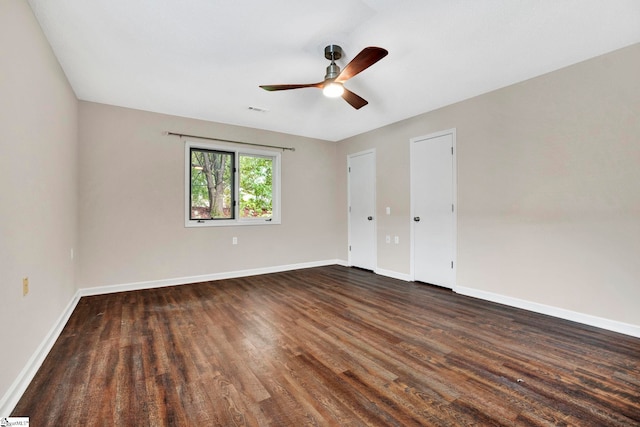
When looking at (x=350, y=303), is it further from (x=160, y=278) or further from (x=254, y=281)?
(x=160, y=278)

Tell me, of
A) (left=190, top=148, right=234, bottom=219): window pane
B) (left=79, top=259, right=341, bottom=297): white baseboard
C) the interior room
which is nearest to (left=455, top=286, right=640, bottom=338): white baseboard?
the interior room

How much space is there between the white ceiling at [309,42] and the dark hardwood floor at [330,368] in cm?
255

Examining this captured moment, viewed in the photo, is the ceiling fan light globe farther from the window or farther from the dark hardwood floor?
the window

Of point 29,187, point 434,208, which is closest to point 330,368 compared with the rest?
point 29,187

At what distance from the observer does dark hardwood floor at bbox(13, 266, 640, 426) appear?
1566mm

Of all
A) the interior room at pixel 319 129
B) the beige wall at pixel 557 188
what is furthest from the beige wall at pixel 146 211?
the beige wall at pixel 557 188

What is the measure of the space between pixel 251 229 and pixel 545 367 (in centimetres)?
414

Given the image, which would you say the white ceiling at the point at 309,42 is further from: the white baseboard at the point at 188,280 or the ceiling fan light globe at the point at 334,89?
the white baseboard at the point at 188,280

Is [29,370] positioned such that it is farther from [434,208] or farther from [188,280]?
[434,208]

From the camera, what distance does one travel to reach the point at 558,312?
2951 millimetres

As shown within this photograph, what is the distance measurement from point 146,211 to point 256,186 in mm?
1752

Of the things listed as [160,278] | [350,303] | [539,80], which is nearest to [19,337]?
[160,278]

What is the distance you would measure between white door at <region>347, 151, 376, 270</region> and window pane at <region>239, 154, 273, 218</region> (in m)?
1.58

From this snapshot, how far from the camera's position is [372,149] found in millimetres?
5137
